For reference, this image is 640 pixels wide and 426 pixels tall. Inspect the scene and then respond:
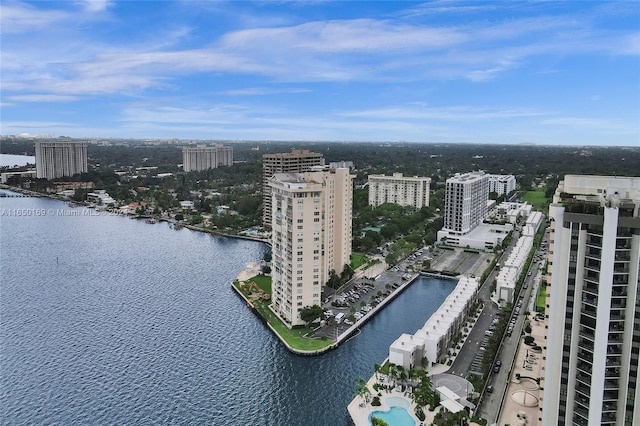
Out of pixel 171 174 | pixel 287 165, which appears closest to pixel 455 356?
pixel 287 165

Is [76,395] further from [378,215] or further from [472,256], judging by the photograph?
[378,215]

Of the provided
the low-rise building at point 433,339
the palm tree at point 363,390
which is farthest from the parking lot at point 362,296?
the palm tree at point 363,390

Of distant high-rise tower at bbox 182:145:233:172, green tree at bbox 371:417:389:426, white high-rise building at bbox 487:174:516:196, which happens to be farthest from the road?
distant high-rise tower at bbox 182:145:233:172

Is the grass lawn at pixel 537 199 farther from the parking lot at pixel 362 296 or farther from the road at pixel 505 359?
the parking lot at pixel 362 296

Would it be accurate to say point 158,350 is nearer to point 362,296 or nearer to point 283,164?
point 362,296

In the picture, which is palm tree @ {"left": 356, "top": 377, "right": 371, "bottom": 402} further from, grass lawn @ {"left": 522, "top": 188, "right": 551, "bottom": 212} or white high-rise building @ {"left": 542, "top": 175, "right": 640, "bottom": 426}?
grass lawn @ {"left": 522, "top": 188, "right": 551, "bottom": 212}

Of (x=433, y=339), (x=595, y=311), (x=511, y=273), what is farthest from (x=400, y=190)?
(x=595, y=311)
